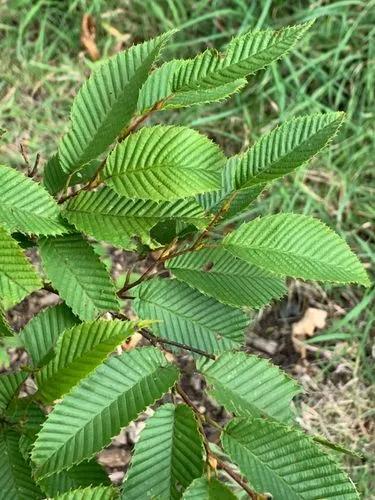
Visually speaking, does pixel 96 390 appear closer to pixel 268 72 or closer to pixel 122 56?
pixel 122 56

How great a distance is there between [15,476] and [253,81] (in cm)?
222

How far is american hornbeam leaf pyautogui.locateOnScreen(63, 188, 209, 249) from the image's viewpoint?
107cm

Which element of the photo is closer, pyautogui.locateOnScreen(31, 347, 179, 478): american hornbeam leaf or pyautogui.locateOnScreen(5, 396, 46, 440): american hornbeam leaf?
pyautogui.locateOnScreen(31, 347, 179, 478): american hornbeam leaf

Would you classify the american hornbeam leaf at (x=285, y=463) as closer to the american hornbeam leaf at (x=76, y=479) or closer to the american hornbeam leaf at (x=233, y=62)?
the american hornbeam leaf at (x=76, y=479)

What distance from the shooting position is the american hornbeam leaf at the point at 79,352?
0.86 m

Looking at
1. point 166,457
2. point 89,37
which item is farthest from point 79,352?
point 89,37

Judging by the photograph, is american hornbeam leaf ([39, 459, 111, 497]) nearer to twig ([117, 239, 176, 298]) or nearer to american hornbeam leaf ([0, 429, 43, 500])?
american hornbeam leaf ([0, 429, 43, 500])

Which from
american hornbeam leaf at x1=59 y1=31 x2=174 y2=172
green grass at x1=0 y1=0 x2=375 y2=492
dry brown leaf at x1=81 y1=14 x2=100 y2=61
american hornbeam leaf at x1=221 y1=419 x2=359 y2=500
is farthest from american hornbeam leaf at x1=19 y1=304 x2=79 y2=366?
dry brown leaf at x1=81 y1=14 x2=100 y2=61

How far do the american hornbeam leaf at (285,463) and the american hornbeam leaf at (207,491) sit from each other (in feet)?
0.17

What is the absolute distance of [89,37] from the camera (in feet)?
9.75

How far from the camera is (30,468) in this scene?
1.08 metres

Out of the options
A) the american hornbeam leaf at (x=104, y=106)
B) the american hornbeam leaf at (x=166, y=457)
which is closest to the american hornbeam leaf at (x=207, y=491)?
the american hornbeam leaf at (x=166, y=457)

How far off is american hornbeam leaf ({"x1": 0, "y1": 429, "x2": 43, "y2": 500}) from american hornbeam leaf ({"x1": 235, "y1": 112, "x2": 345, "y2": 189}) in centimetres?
56

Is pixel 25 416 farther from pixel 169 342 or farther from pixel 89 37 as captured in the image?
pixel 89 37
